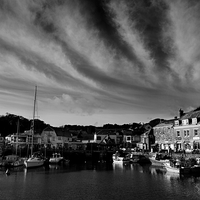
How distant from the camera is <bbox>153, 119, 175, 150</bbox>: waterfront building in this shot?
71375mm

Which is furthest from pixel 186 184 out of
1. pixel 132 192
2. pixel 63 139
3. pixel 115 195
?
pixel 63 139

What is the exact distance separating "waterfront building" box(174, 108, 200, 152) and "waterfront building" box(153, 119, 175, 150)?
8.50 feet

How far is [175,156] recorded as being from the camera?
190 ft

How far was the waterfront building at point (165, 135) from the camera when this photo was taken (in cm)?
7138

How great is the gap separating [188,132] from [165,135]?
36.0 feet

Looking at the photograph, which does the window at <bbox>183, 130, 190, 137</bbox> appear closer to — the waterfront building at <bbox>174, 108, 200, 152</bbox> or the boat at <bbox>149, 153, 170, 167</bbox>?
the waterfront building at <bbox>174, 108, 200, 152</bbox>

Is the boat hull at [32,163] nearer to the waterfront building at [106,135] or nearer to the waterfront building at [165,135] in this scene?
the waterfront building at [165,135]

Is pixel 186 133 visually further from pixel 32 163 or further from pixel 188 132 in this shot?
pixel 32 163

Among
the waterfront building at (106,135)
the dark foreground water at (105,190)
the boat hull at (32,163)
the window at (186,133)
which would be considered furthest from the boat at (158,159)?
the waterfront building at (106,135)

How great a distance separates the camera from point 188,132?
211ft

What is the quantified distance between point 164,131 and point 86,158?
28.6 m

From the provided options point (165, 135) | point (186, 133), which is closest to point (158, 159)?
point (186, 133)

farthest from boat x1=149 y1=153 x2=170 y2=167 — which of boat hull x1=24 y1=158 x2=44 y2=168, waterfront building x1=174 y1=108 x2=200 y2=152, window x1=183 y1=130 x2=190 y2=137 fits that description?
boat hull x1=24 y1=158 x2=44 y2=168

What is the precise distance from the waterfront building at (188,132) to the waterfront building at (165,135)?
8.50 feet
